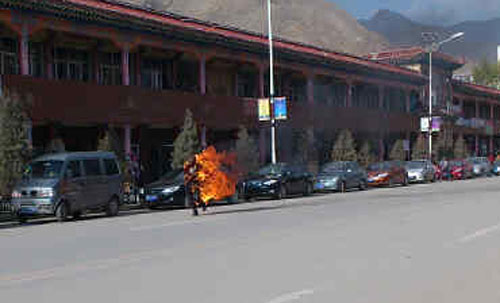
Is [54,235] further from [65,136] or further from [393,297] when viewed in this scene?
[65,136]

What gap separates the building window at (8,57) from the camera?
29.6m

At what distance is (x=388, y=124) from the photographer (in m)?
53.8

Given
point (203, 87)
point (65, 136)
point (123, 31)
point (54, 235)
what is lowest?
point (54, 235)

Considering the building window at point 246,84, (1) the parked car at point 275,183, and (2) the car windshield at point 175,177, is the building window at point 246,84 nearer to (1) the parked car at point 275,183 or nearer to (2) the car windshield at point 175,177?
(1) the parked car at point 275,183

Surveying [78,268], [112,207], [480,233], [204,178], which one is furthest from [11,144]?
[480,233]

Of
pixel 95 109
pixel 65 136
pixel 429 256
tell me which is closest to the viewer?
pixel 429 256

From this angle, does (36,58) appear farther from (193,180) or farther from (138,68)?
(193,180)

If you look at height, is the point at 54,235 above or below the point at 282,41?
below

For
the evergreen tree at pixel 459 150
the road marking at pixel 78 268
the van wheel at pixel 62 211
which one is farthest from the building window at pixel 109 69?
the evergreen tree at pixel 459 150

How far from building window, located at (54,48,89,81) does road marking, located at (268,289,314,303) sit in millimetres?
25459

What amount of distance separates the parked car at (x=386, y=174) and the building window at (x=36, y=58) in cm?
1822

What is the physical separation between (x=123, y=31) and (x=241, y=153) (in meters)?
7.86

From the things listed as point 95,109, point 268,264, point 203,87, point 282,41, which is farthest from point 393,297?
point 282,41

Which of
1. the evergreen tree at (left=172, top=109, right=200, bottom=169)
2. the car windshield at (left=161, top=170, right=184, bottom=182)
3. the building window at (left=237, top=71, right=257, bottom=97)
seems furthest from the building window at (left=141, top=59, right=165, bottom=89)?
the car windshield at (left=161, top=170, right=184, bottom=182)
